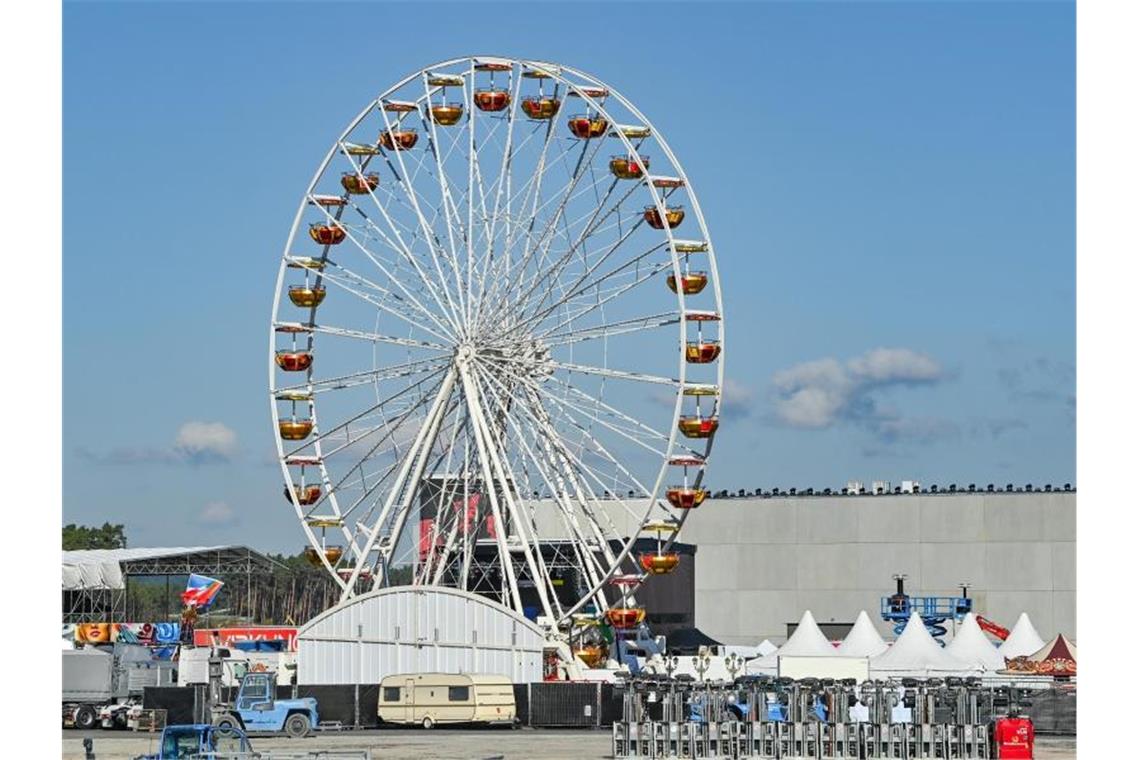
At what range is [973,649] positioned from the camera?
6900 centimetres

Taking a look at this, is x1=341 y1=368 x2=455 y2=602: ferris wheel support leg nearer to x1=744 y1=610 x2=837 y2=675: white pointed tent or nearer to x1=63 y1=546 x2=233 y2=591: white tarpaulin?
x1=744 y1=610 x2=837 y2=675: white pointed tent

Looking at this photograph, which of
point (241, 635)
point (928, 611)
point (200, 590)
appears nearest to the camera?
point (241, 635)

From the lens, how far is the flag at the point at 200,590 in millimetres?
95938

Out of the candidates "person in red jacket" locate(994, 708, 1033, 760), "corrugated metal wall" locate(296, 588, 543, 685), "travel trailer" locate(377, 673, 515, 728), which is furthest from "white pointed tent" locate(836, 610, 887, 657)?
"person in red jacket" locate(994, 708, 1033, 760)

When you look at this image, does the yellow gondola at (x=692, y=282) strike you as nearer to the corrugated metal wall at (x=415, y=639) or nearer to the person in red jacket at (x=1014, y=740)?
the corrugated metal wall at (x=415, y=639)

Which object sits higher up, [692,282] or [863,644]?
[692,282]

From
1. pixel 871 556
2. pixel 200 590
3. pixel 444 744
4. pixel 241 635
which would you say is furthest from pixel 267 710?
pixel 871 556

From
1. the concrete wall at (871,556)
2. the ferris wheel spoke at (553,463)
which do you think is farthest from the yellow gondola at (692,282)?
the concrete wall at (871,556)

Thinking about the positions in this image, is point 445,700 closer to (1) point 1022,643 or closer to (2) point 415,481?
(2) point 415,481

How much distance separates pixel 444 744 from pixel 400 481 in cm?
1958

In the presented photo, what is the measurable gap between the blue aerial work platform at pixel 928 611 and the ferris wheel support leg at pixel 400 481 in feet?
83.1

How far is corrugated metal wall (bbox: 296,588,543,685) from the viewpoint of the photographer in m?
59.6

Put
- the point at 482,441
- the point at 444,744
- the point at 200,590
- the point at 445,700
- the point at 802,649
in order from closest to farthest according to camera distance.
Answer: the point at 444,744 → the point at 445,700 → the point at 482,441 → the point at 802,649 → the point at 200,590

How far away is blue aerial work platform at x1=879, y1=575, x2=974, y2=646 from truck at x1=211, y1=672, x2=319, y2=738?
35.5 metres
